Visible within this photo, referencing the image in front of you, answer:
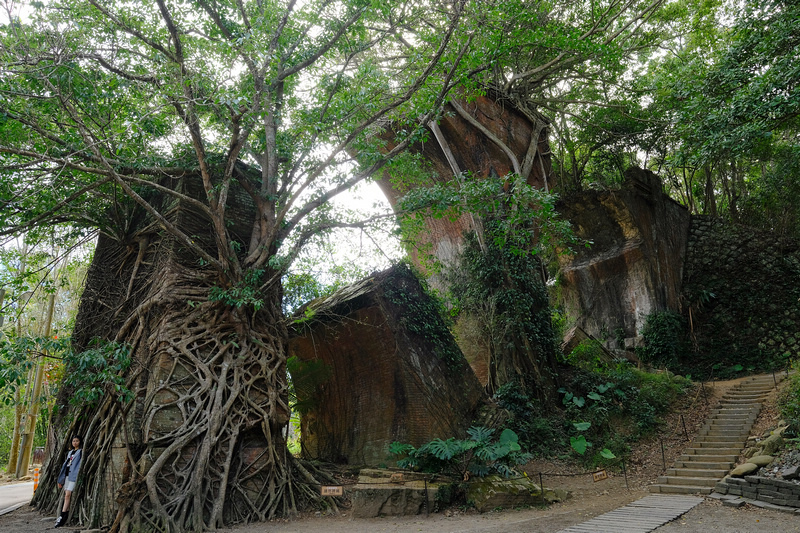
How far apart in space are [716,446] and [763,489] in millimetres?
3006

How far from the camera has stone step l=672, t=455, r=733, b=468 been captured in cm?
890

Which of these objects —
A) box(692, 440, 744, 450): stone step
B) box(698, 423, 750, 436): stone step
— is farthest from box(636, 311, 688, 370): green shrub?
box(692, 440, 744, 450): stone step

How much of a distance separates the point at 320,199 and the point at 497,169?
8.10 metres

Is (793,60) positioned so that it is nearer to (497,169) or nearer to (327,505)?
(497,169)

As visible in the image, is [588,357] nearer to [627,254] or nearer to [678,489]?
[627,254]

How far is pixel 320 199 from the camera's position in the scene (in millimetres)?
8961

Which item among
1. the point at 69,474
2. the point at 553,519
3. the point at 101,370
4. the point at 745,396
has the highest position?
the point at 101,370

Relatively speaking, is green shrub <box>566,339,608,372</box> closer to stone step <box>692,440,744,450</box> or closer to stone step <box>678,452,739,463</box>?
stone step <box>692,440,744,450</box>

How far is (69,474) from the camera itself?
734 centimetres

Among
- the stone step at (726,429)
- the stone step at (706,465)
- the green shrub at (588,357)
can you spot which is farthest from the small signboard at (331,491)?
the green shrub at (588,357)

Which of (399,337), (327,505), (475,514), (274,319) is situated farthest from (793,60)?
(327,505)

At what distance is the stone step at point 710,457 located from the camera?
918 centimetres

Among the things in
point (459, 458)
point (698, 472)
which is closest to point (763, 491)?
point (698, 472)

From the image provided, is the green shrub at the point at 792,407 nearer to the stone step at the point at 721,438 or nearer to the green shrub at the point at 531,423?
the stone step at the point at 721,438
